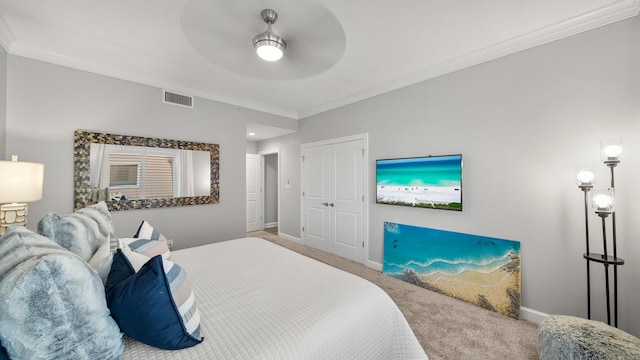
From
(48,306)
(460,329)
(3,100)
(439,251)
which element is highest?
(3,100)

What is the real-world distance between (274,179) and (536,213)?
539cm

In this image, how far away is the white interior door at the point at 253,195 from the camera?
590 centimetres

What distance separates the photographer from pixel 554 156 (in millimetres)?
2160

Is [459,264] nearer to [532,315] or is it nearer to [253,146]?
[532,315]

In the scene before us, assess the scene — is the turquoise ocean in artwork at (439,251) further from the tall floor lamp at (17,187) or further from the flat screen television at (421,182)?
the tall floor lamp at (17,187)

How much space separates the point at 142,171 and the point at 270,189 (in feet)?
11.6

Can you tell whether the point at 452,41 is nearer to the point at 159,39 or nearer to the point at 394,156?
the point at 394,156

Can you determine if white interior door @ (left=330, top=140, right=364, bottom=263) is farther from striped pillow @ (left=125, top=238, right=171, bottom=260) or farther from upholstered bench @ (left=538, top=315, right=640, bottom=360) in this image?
striped pillow @ (left=125, top=238, right=171, bottom=260)

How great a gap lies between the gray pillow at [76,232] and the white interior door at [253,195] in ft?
14.8

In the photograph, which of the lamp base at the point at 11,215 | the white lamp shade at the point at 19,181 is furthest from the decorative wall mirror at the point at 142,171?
the white lamp shade at the point at 19,181

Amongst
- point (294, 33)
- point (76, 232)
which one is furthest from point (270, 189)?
point (76, 232)

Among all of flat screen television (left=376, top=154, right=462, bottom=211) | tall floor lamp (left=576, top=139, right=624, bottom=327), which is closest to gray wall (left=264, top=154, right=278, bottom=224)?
flat screen television (left=376, top=154, right=462, bottom=211)

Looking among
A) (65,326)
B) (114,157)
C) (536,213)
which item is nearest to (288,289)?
A: (65,326)

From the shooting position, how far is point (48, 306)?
67cm
